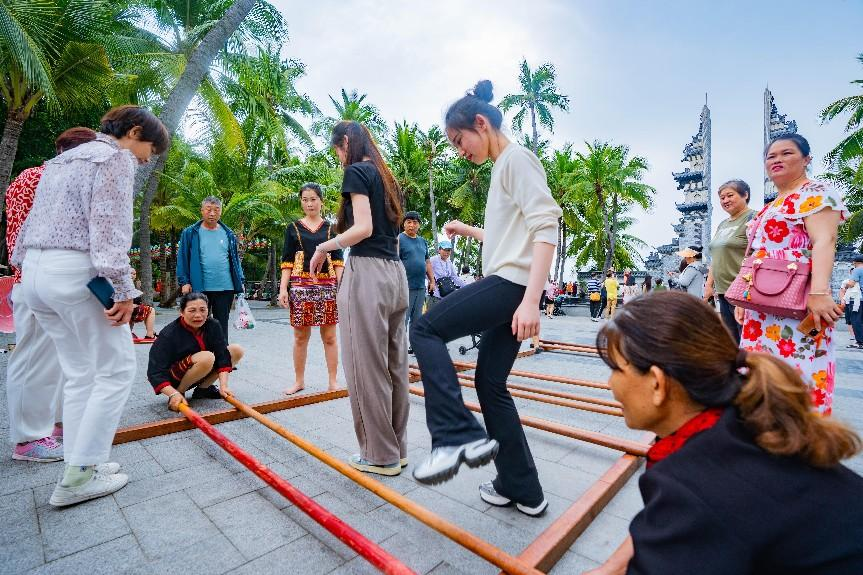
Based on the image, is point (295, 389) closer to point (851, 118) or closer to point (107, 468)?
point (107, 468)

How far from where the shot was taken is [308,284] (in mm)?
4020

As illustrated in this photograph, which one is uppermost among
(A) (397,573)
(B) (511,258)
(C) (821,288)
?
(B) (511,258)

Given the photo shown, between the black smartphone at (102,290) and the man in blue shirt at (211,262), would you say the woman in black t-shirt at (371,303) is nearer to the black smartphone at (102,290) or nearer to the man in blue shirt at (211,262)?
the black smartphone at (102,290)

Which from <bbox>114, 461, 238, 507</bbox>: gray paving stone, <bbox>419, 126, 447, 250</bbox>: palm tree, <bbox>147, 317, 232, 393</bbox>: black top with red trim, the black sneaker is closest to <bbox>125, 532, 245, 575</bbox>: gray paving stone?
<bbox>114, 461, 238, 507</bbox>: gray paving stone

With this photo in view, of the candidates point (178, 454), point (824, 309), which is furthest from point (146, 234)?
point (824, 309)

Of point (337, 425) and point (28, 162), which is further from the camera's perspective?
point (28, 162)

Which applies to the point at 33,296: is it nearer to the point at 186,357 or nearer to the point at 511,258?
the point at 186,357

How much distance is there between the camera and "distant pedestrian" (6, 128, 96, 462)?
8.05ft

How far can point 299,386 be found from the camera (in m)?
4.24

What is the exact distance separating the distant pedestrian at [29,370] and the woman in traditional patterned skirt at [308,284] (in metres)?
1.67

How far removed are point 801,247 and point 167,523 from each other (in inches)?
128

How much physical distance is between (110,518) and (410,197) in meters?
27.5

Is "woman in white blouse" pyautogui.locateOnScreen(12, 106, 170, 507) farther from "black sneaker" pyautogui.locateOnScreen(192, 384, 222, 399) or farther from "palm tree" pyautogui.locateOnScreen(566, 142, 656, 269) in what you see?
"palm tree" pyautogui.locateOnScreen(566, 142, 656, 269)

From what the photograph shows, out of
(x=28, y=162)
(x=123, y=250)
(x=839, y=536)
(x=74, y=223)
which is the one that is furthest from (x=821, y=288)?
(x=28, y=162)
